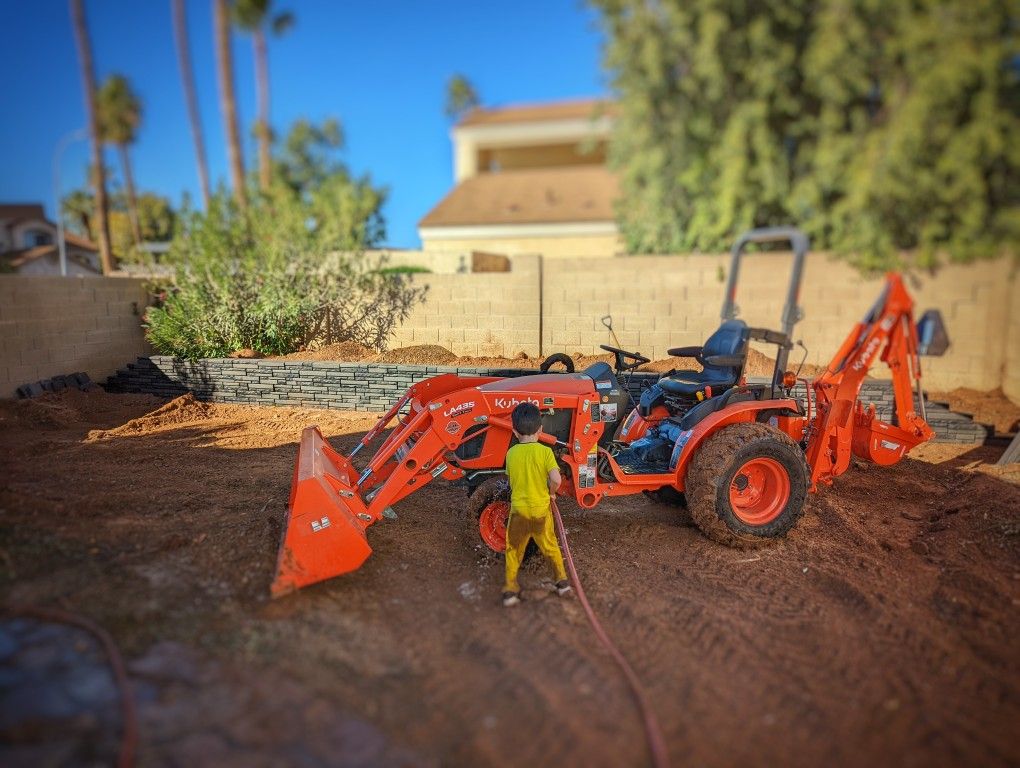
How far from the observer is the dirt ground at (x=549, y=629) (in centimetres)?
272

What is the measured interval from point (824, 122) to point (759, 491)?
9724mm

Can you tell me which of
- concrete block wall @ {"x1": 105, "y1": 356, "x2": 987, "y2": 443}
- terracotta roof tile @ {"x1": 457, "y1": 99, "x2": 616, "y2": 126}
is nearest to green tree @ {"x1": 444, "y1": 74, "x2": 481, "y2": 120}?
terracotta roof tile @ {"x1": 457, "y1": 99, "x2": 616, "y2": 126}

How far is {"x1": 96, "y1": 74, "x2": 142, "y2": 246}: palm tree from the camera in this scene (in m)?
38.1

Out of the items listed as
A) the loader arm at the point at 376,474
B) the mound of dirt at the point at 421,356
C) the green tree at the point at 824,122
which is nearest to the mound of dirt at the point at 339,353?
the mound of dirt at the point at 421,356

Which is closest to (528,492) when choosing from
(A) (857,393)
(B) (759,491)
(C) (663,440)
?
(C) (663,440)

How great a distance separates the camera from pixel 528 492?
12.6ft

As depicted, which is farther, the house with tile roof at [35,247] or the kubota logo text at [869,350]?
the house with tile roof at [35,247]

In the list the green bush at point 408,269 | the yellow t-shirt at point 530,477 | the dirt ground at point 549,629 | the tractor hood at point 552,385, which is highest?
the green bush at point 408,269

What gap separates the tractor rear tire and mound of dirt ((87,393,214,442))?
660 centimetres

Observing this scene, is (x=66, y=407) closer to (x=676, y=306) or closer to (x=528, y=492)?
(x=528, y=492)

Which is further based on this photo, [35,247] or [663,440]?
[35,247]

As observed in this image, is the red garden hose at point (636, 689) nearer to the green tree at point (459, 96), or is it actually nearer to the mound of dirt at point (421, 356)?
the mound of dirt at point (421, 356)

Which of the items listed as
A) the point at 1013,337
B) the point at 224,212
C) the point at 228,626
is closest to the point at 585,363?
the point at 1013,337

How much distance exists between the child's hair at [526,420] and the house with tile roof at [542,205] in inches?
575
